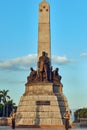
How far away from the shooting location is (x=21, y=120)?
49906 millimetres

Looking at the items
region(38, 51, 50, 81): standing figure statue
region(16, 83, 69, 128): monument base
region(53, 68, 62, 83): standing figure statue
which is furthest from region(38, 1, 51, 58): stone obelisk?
region(16, 83, 69, 128): monument base

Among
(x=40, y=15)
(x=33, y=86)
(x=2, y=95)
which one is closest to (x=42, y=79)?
(x=33, y=86)

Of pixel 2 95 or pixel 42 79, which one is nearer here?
pixel 42 79

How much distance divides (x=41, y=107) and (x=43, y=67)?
4.68m

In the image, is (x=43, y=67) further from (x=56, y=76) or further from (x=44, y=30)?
(x=44, y=30)

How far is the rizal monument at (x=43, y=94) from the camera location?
49.3m

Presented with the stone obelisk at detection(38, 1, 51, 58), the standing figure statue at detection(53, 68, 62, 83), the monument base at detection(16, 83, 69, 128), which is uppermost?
the stone obelisk at detection(38, 1, 51, 58)

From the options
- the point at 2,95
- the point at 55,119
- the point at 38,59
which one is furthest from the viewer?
the point at 2,95

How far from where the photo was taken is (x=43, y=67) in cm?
5141

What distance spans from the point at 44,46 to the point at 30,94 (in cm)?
599

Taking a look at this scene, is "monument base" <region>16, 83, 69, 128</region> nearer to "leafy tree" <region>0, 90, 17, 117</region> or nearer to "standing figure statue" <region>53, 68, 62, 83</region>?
"standing figure statue" <region>53, 68, 62, 83</region>

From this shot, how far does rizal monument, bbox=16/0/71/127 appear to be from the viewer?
4928 cm

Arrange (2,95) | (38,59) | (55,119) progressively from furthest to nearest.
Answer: (2,95), (38,59), (55,119)

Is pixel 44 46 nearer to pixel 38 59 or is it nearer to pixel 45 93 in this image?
pixel 38 59
